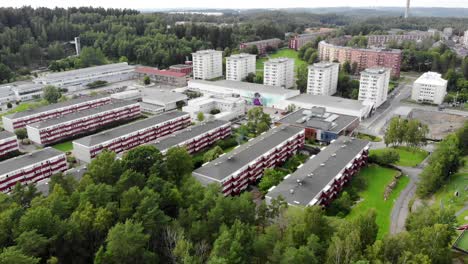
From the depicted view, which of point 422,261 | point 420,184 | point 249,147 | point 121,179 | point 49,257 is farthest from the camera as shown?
point 249,147

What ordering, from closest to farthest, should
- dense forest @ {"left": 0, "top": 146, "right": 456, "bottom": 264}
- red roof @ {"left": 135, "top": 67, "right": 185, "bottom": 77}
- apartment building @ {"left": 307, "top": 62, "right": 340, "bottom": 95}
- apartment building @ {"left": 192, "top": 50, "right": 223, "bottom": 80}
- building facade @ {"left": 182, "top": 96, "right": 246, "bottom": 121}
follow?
dense forest @ {"left": 0, "top": 146, "right": 456, "bottom": 264} < building facade @ {"left": 182, "top": 96, "right": 246, "bottom": 121} < apartment building @ {"left": 307, "top": 62, "right": 340, "bottom": 95} < red roof @ {"left": 135, "top": 67, "right": 185, "bottom": 77} < apartment building @ {"left": 192, "top": 50, "right": 223, "bottom": 80}

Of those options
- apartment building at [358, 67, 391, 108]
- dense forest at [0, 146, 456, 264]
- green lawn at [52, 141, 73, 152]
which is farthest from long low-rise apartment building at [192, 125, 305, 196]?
apartment building at [358, 67, 391, 108]

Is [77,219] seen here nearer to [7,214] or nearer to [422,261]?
[7,214]

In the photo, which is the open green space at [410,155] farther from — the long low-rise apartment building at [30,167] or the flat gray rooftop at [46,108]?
the flat gray rooftop at [46,108]

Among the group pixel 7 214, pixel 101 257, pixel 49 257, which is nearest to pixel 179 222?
pixel 101 257

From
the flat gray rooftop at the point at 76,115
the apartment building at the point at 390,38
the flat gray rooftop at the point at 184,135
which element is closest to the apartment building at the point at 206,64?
the flat gray rooftop at the point at 76,115

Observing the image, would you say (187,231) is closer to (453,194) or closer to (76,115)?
(453,194)

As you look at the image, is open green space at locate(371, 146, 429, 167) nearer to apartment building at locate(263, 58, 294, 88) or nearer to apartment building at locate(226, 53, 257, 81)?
apartment building at locate(263, 58, 294, 88)
